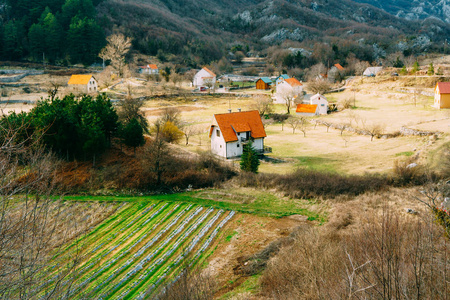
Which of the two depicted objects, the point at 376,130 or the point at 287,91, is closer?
the point at 376,130

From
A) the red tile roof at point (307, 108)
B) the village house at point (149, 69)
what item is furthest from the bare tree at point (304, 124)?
the village house at point (149, 69)

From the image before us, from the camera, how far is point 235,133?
109ft

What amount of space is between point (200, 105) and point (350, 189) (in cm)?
4546

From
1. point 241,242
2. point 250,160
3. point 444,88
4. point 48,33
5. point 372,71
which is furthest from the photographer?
point 372,71

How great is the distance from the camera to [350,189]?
77.1ft

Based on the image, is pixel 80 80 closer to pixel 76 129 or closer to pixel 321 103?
pixel 76 129

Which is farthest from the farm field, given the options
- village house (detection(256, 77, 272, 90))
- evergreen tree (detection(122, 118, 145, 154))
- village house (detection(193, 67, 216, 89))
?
village house (detection(193, 67, 216, 89))

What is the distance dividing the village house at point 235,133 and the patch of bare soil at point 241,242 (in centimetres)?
1248

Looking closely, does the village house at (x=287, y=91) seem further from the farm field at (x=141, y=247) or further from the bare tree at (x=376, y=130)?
the farm field at (x=141, y=247)

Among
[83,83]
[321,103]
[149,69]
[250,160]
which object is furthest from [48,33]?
[250,160]

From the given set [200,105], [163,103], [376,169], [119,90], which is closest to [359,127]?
[376,169]

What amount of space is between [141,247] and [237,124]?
18673mm

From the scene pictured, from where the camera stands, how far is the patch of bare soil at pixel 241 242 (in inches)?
582

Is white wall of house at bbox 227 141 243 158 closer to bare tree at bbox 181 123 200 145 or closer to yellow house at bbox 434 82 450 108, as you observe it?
bare tree at bbox 181 123 200 145
